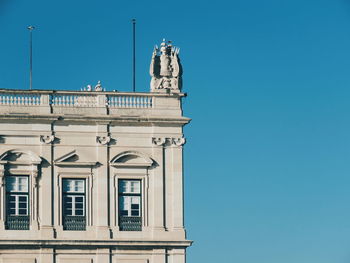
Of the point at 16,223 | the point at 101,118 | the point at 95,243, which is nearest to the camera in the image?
the point at 16,223

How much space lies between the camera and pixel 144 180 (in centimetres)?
9788

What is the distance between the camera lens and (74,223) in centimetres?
9694

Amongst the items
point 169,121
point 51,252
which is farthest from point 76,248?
point 169,121

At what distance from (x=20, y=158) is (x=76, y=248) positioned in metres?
4.59

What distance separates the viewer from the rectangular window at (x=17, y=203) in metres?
96.4

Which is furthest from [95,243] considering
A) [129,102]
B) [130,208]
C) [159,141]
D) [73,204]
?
[129,102]

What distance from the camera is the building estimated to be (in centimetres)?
9650

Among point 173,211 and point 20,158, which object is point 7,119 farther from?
point 173,211

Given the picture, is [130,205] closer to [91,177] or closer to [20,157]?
[91,177]

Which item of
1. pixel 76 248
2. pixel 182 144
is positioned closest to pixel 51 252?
pixel 76 248

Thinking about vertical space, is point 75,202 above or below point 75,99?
below

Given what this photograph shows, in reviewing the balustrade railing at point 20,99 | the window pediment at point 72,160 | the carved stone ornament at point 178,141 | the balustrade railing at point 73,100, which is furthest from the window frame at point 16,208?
the carved stone ornament at point 178,141

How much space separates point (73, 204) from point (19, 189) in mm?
2451

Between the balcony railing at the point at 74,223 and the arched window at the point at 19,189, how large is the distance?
4.37ft
